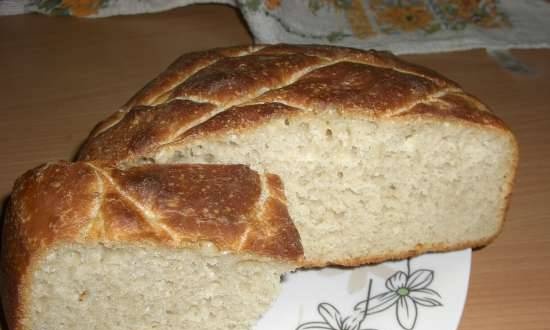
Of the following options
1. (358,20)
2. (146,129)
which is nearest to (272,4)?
(358,20)

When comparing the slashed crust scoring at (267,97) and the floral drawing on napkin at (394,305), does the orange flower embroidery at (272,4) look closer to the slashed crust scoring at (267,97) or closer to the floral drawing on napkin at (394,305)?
the slashed crust scoring at (267,97)

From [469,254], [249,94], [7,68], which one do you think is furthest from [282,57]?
[7,68]

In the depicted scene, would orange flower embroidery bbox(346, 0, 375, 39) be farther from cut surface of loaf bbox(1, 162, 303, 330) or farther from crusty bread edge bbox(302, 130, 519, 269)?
cut surface of loaf bbox(1, 162, 303, 330)

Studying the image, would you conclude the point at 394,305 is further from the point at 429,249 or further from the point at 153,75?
the point at 153,75

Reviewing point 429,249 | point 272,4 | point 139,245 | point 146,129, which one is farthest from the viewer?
point 272,4

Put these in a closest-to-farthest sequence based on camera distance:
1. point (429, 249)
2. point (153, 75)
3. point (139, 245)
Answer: point (139, 245)
point (429, 249)
point (153, 75)

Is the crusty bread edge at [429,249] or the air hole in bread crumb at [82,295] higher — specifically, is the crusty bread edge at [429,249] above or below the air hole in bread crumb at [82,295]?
above

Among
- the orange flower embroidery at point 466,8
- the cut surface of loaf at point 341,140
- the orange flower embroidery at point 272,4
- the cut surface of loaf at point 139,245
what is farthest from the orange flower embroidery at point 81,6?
the orange flower embroidery at point 466,8
